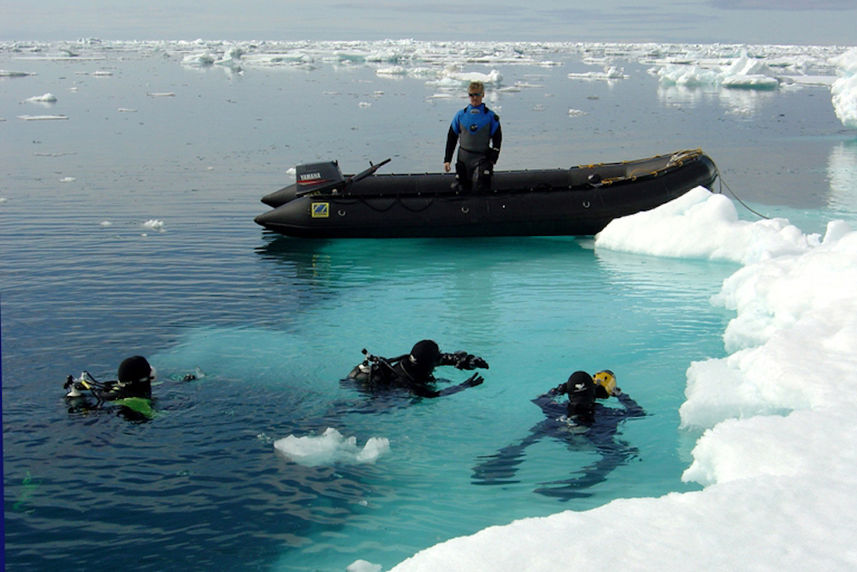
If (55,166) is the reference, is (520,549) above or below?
below

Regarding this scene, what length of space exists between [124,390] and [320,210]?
711 centimetres

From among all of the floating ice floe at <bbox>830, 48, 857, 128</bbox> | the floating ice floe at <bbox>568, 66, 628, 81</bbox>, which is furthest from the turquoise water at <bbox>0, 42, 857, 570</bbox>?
the floating ice floe at <bbox>568, 66, 628, 81</bbox>

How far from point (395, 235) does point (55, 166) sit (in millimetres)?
10370

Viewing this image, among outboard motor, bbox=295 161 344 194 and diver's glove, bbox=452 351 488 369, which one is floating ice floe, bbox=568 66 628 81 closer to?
outboard motor, bbox=295 161 344 194

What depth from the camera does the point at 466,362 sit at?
24.3 ft

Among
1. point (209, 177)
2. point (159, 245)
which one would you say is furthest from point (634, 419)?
point (209, 177)

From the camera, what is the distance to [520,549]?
11.6ft

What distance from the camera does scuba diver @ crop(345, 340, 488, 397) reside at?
698 centimetres

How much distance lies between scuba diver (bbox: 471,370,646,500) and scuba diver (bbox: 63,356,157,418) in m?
2.76

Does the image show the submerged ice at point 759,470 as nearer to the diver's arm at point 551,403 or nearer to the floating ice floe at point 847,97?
the diver's arm at point 551,403

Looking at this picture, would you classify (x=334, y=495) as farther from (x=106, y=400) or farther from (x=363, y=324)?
(x=363, y=324)

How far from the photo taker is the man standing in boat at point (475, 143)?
12.8 m

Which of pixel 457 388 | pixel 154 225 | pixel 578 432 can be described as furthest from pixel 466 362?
pixel 154 225

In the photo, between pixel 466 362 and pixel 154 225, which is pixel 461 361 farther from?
pixel 154 225
